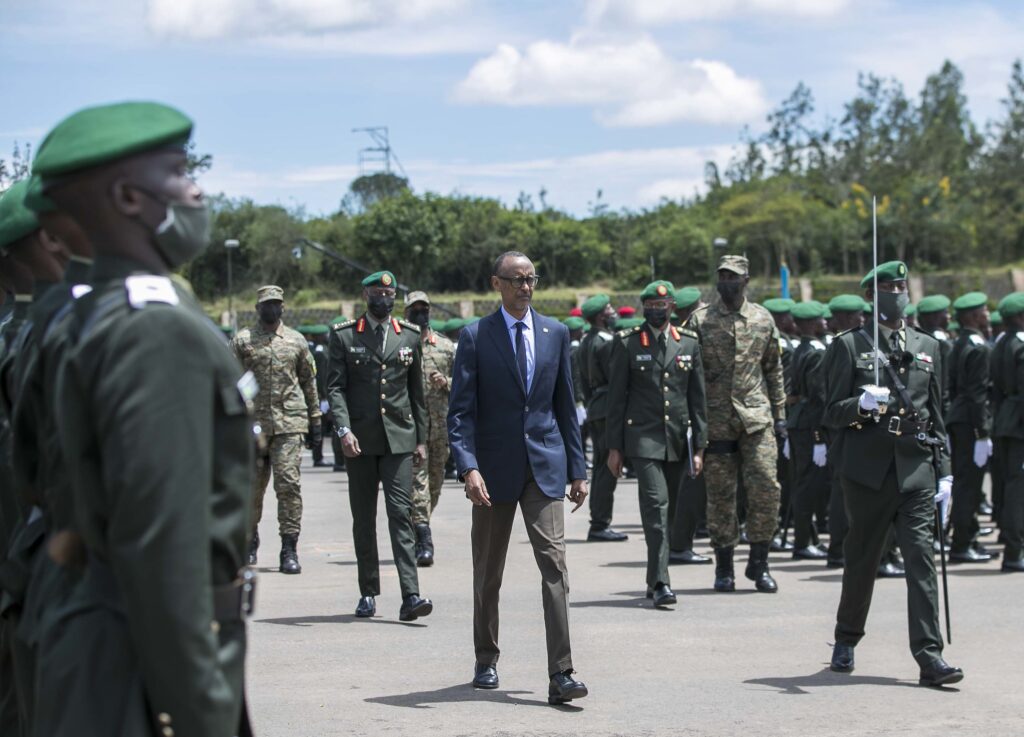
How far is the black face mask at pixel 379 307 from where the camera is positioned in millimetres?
10805

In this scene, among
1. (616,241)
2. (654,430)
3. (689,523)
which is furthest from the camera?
(616,241)

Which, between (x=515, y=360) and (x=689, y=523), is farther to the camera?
(x=689, y=523)

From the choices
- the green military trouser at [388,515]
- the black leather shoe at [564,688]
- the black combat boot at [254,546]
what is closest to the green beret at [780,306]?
the black combat boot at [254,546]

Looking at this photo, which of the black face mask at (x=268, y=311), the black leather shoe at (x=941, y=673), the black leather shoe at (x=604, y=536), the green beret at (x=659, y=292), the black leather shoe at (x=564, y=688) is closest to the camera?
the black leather shoe at (x=564, y=688)

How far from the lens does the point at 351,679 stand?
8156 mm

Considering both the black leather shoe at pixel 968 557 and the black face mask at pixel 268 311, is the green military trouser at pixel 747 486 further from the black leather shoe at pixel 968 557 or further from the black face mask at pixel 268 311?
the black face mask at pixel 268 311

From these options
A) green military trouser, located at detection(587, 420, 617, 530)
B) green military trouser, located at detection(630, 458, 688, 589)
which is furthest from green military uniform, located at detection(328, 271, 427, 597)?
green military trouser, located at detection(587, 420, 617, 530)

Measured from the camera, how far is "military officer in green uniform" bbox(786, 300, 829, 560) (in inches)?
510

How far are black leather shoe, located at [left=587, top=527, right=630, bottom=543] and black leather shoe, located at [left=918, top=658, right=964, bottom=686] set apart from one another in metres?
6.53

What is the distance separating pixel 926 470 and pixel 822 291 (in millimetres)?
57142

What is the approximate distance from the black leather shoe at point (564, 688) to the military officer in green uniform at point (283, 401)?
5035 millimetres

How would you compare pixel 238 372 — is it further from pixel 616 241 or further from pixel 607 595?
pixel 616 241

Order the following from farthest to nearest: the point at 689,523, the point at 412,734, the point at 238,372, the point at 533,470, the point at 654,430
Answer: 1. the point at 689,523
2. the point at 654,430
3. the point at 533,470
4. the point at 412,734
5. the point at 238,372

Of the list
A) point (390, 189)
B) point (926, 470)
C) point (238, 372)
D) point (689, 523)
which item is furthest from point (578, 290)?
point (238, 372)
